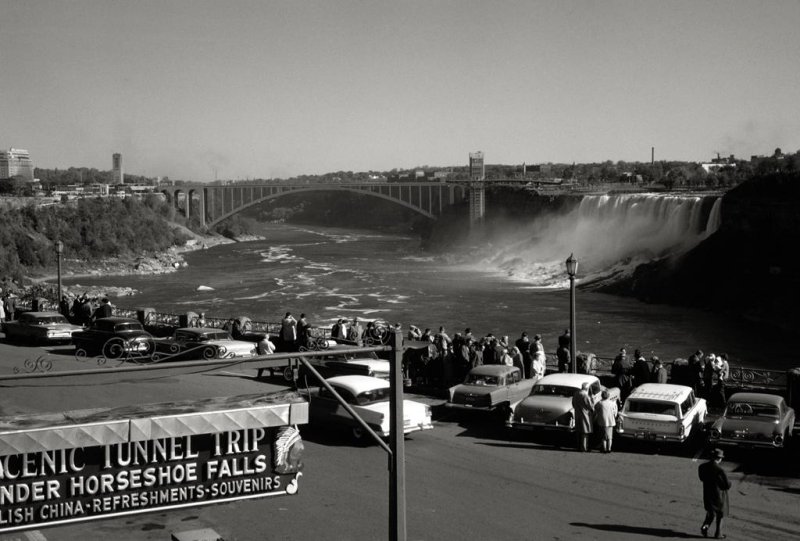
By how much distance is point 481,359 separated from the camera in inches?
803

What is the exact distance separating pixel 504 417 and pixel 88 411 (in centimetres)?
1233

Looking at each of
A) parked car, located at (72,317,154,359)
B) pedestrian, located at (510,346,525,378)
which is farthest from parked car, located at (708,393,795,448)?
parked car, located at (72,317,154,359)

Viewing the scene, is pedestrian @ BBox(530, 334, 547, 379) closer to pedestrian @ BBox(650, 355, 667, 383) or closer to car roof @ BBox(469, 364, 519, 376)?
car roof @ BBox(469, 364, 519, 376)

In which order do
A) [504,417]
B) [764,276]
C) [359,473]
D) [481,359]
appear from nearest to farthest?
[359,473] → [504,417] → [481,359] → [764,276]

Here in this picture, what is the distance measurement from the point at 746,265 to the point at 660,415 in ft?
152

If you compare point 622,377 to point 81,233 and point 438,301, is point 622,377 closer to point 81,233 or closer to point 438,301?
point 438,301

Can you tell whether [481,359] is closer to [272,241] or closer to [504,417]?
[504,417]

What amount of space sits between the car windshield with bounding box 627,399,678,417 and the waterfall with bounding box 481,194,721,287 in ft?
188

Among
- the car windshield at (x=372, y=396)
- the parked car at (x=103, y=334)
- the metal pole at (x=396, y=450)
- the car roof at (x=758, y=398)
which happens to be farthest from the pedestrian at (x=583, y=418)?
the parked car at (x=103, y=334)

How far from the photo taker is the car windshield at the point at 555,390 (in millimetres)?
17172

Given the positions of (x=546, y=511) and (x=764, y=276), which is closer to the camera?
(x=546, y=511)

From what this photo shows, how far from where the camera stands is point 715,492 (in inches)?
445

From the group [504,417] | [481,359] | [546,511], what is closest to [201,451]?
[546,511]

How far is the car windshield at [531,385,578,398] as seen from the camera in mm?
17172
